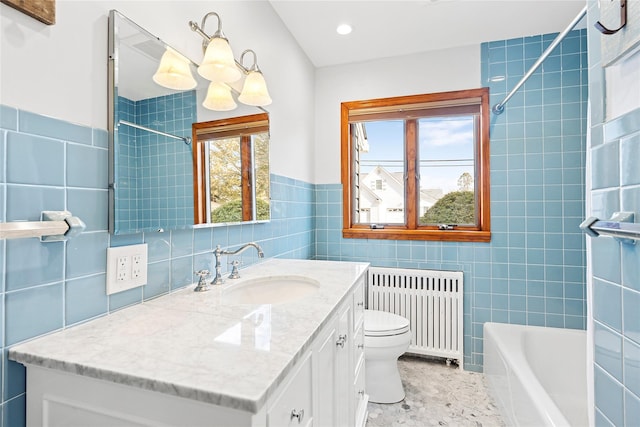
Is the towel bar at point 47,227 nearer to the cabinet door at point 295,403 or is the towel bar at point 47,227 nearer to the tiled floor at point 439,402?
the cabinet door at point 295,403

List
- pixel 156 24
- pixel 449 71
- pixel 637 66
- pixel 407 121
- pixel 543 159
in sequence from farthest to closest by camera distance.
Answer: pixel 407 121
pixel 449 71
pixel 543 159
pixel 156 24
pixel 637 66

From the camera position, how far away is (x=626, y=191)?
705 millimetres

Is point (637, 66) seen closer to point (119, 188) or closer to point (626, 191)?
point (626, 191)

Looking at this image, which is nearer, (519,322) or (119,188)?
(119,188)

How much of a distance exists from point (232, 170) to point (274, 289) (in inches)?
23.6

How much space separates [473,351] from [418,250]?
2.69 ft

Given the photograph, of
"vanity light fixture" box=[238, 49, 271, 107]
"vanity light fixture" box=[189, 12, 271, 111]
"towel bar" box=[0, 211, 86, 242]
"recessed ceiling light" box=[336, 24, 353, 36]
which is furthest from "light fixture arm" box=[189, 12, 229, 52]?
"recessed ceiling light" box=[336, 24, 353, 36]

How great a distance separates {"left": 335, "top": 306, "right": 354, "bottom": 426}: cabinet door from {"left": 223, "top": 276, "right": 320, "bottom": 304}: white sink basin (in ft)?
0.68

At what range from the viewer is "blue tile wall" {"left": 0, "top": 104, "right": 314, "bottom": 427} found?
674 millimetres

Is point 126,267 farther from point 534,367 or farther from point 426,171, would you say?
point 534,367

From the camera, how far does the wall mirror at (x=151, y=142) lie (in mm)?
916

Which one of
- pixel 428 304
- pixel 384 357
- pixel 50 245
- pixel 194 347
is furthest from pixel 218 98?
pixel 428 304

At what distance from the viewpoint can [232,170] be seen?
1.49 metres

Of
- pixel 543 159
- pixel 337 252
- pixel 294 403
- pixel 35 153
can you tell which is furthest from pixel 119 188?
pixel 543 159
